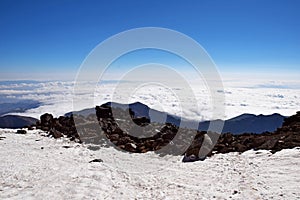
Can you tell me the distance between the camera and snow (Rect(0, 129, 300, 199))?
46.4ft

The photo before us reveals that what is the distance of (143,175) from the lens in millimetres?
17578

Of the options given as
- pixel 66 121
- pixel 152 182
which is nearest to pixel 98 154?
pixel 152 182

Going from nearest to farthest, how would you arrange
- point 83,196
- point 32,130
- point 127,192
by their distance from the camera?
point 83,196, point 127,192, point 32,130

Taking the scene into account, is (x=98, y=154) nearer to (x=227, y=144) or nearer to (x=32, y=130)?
(x=227, y=144)

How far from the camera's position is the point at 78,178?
15828 mm

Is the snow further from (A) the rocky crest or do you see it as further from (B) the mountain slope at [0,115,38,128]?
(B) the mountain slope at [0,115,38,128]

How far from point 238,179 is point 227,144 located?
947cm

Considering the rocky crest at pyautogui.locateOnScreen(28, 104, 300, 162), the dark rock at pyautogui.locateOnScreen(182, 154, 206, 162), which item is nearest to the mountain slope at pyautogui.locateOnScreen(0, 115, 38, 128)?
the rocky crest at pyautogui.locateOnScreen(28, 104, 300, 162)

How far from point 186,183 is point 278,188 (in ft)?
15.4

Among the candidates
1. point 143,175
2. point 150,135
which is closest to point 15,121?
point 150,135

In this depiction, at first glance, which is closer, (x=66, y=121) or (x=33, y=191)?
(x=33, y=191)

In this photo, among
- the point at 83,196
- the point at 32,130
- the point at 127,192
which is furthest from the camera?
the point at 32,130

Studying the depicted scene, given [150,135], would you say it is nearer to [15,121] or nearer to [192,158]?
[192,158]

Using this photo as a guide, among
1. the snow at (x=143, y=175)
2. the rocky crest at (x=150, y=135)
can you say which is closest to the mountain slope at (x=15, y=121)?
the rocky crest at (x=150, y=135)
